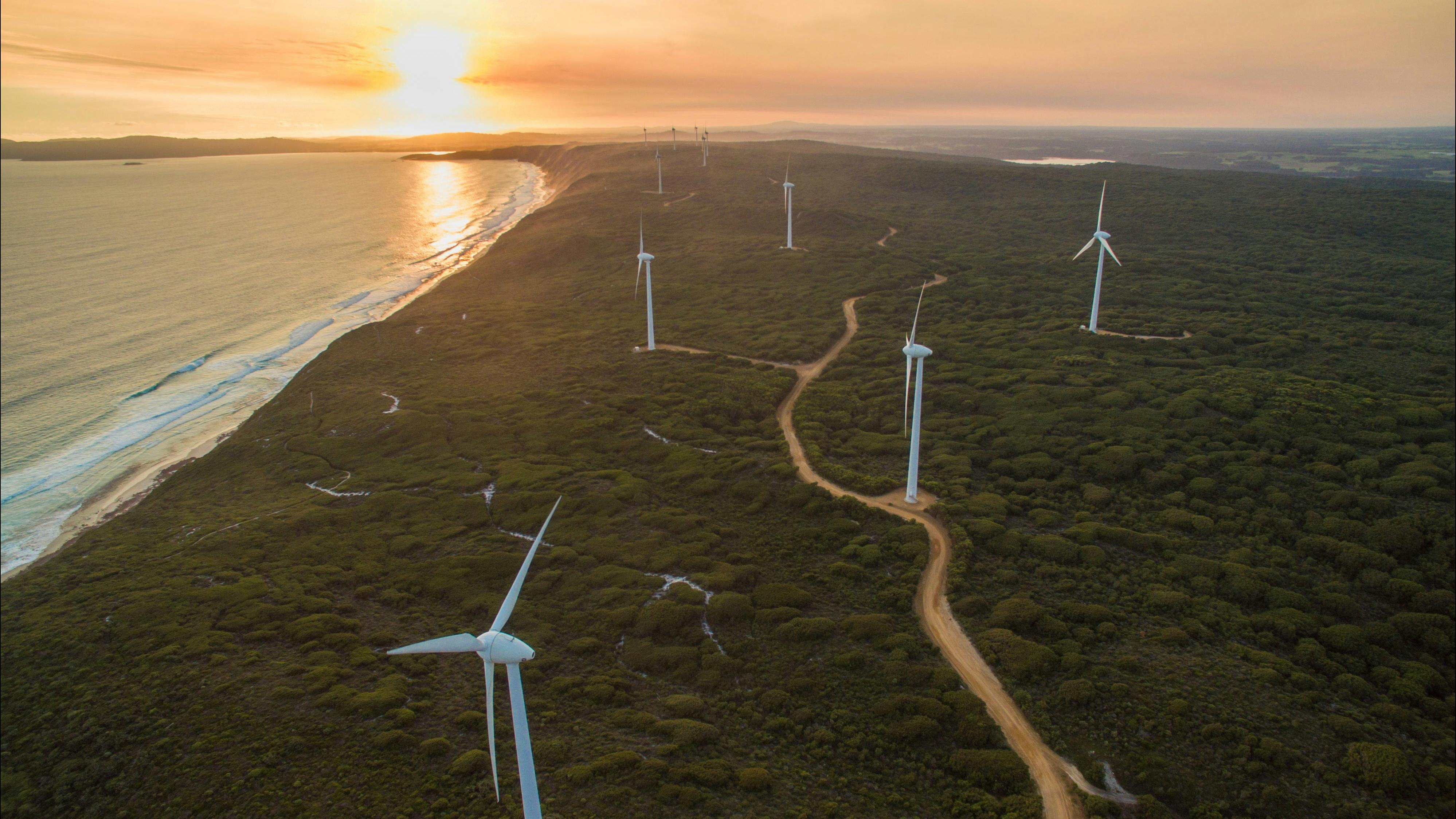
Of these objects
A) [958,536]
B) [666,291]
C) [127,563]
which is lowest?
[127,563]

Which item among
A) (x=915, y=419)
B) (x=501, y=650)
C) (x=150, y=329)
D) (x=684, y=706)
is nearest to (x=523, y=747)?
(x=501, y=650)

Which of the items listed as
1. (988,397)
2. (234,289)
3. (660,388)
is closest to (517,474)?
(660,388)

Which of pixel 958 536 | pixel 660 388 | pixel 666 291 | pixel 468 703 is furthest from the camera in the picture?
pixel 666 291

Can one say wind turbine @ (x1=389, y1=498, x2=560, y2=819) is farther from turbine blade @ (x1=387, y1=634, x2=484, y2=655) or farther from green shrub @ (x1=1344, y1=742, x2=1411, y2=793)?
green shrub @ (x1=1344, y1=742, x2=1411, y2=793)

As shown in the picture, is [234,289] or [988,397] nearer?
[988,397]

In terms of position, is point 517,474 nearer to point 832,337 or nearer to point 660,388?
point 660,388

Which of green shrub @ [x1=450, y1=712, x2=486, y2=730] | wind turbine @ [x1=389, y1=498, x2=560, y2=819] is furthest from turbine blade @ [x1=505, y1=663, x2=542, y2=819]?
green shrub @ [x1=450, y1=712, x2=486, y2=730]
